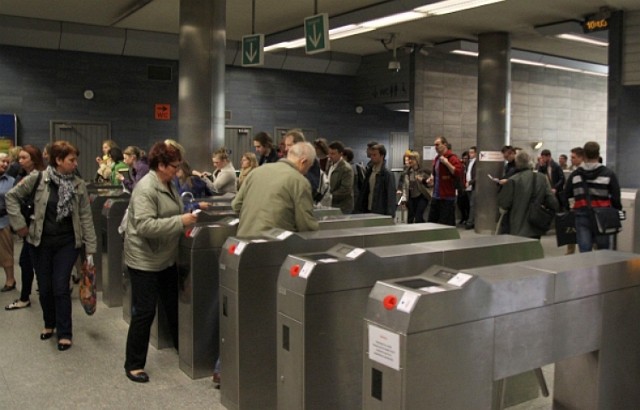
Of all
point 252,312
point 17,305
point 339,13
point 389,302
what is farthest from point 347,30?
point 389,302

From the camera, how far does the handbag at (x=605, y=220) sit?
6.07 meters

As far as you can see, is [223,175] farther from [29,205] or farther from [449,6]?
[449,6]

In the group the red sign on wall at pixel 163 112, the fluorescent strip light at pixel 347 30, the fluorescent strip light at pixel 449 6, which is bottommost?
the red sign on wall at pixel 163 112

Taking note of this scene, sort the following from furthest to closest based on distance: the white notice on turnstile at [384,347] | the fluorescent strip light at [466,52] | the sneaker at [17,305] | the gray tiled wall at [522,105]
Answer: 1. the gray tiled wall at [522,105]
2. the fluorescent strip light at [466,52]
3. the sneaker at [17,305]
4. the white notice on turnstile at [384,347]

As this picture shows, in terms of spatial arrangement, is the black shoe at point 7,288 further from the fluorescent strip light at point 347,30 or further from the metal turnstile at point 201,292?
the fluorescent strip light at point 347,30

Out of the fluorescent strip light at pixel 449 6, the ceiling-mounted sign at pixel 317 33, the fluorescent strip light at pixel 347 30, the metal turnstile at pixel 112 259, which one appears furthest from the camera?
the fluorescent strip light at pixel 347 30

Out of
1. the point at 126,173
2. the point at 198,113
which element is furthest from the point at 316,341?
the point at 198,113

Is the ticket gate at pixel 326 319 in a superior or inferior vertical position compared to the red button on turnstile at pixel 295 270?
inferior

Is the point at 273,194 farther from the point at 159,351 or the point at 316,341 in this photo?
the point at 159,351

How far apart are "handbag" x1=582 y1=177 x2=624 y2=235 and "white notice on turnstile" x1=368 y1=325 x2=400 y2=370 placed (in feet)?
15.1

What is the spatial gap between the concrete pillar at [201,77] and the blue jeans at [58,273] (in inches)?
151

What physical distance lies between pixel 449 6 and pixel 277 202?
5744mm

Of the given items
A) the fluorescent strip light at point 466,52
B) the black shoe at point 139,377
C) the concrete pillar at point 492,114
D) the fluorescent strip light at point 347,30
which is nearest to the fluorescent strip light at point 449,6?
the fluorescent strip light at point 347,30

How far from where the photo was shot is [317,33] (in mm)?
7883
